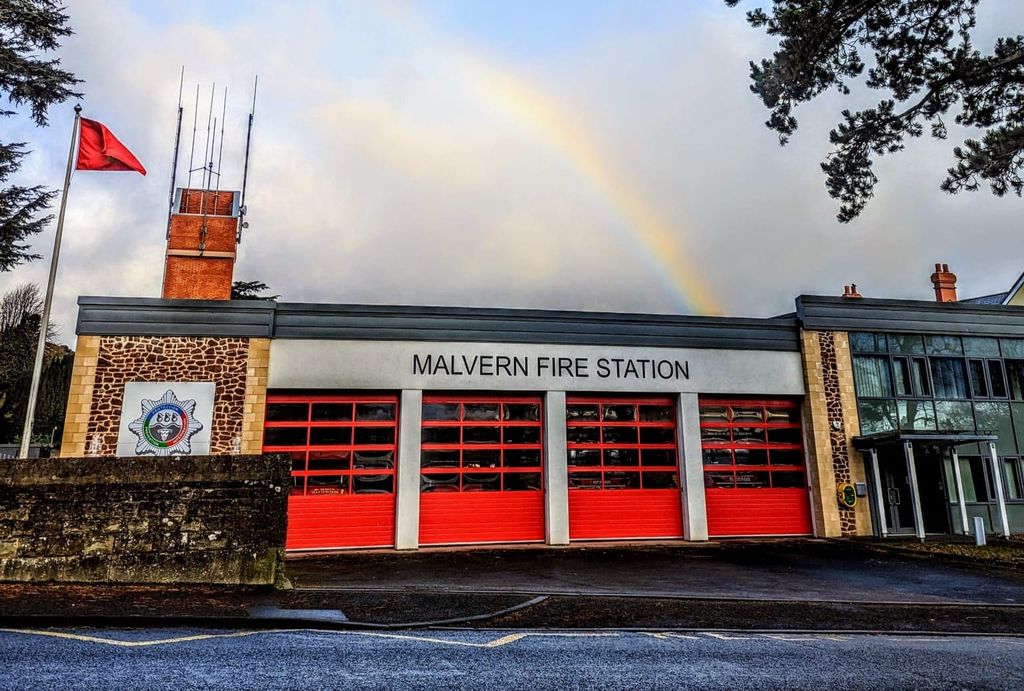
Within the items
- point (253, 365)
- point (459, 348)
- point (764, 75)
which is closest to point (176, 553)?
point (253, 365)

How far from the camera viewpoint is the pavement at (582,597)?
6.65 metres

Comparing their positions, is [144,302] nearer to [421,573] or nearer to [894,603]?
[421,573]

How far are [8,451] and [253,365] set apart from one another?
17857 mm

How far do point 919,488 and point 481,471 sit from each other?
11.6m

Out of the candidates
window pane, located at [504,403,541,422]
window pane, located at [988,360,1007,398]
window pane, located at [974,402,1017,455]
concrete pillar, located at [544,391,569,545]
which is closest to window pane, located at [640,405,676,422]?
concrete pillar, located at [544,391,569,545]

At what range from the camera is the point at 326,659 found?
4.98m

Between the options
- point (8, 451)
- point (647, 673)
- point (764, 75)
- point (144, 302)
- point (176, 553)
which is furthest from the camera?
point (8, 451)

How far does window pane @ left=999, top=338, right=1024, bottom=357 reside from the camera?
18.1 meters

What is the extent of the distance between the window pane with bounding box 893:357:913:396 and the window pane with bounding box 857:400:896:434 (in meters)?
0.59

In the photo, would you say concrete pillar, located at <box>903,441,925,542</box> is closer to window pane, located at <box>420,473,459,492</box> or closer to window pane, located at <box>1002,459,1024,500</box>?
window pane, located at <box>1002,459,1024,500</box>

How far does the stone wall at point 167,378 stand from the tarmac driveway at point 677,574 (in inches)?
132

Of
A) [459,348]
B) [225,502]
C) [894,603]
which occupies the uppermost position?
[459,348]

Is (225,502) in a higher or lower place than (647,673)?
higher

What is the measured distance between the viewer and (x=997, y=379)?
1786 centimetres
